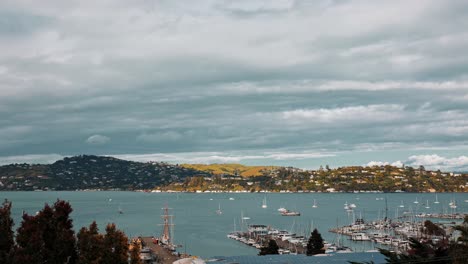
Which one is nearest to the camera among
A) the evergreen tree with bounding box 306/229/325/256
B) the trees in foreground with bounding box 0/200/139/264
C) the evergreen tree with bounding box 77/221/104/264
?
the trees in foreground with bounding box 0/200/139/264

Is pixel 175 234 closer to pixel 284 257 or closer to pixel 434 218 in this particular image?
pixel 284 257

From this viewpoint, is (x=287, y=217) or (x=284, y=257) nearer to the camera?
(x=284, y=257)

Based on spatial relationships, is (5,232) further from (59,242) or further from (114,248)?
(114,248)

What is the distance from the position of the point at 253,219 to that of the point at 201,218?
57.5 feet

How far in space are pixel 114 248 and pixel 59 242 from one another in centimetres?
340

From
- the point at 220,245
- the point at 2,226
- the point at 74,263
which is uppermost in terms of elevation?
the point at 2,226

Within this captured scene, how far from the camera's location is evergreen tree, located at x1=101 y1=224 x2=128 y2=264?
102 feet

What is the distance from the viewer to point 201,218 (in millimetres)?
167875

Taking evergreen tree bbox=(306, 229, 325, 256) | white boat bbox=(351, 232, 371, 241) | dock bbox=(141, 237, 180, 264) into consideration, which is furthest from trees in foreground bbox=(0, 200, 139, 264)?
white boat bbox=(351, 232, 371, 241)

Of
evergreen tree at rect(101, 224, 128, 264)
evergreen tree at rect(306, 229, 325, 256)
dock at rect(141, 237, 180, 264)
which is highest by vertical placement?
evergreen tree at rect(101, 224, 128, 264)

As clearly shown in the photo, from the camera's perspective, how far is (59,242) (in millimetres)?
31219

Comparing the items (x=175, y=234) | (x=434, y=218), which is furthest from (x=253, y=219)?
(x=434, y=218)

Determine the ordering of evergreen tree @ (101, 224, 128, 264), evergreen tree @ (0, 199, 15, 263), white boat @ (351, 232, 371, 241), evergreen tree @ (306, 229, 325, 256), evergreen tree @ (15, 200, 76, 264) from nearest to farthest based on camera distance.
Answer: evergreen tree @ (15, 200, 76, 264)
evergreen tree @ (101, 224, 128, 264)
evergreen tree @ (0, 199, 15, 263)
evergreen tree @ (306, 229, 325, 256)
white boat @ (351, 232, 371, 241)

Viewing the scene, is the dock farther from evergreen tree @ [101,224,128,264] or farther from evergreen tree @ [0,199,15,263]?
evergreen tree @ [101,224,128,264]
